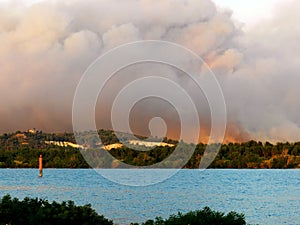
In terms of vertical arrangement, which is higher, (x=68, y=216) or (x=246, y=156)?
(x=246, y=156)

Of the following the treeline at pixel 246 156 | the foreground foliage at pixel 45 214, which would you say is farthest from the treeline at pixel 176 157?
the foreground foliage at pixel 45 214

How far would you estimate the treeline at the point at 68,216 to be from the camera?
15461 millimetres

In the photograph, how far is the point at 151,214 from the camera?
4116cm

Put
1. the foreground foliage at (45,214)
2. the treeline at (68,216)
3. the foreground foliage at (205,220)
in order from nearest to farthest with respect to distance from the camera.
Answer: the foreground foliage at (205,220), the treeline at (68,216), the foreground foliage at (45,214)

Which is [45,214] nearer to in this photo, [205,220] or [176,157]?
[205,220]

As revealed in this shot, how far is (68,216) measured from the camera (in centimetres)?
1609

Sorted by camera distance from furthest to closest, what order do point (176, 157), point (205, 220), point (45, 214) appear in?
point (176, 157), point (45, 214), point (205, 220)

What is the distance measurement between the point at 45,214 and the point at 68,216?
0.66 metres

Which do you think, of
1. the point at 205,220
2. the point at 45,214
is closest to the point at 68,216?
the point at 45,214

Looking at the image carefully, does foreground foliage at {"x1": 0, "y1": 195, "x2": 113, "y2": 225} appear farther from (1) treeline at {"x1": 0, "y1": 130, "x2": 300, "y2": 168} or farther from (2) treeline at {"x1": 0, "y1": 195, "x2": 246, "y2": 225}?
(1) treeline at {"x1": 0, "y1": 130, "x2": 300, "y2": 168}

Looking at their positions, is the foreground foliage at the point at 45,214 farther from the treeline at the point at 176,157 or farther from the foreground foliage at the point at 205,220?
the treeline at the point at 176,157

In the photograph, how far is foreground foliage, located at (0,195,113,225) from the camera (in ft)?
52.6

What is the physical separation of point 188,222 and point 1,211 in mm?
5784

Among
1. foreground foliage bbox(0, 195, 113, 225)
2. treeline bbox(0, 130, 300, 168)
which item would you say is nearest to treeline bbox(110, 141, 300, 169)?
treeline bbox(0, 130, 300, 168)
